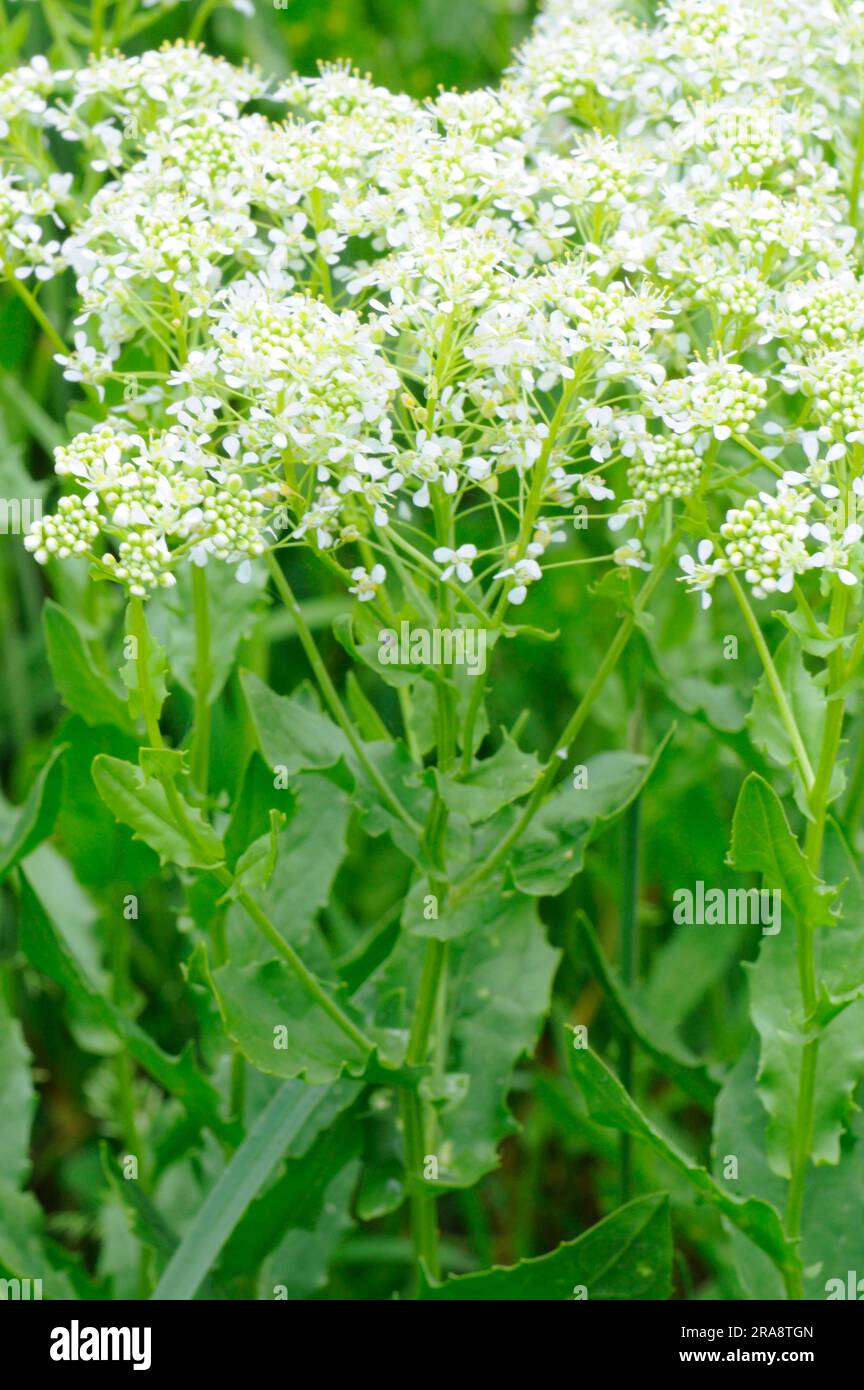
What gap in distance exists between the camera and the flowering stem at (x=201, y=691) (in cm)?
229

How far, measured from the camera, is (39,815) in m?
2.26

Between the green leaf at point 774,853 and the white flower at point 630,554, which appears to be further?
the white flower at point 630,554

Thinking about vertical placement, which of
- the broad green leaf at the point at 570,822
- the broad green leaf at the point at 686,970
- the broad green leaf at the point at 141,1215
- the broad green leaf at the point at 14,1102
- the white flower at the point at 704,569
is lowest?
the broad green leaf at the point at 141,1215

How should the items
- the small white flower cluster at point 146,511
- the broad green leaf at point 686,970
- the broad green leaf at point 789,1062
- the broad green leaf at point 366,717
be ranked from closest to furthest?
the small white flower cluster at point 146,511 → the broad green leaf at point 789,1062 → the broad green leaf at point 366,717 → the broad green leaf at point 686,970

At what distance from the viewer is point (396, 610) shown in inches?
89.2

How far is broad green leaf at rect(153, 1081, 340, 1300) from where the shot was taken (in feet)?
7.25

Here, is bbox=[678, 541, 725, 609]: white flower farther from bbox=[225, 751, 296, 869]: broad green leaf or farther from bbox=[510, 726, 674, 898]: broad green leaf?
bbox=[225, 751, 296, 869]: broad green leaf

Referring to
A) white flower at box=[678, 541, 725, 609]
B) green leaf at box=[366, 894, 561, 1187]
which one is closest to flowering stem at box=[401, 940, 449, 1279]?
green leaf at box=[366, 894, 561, 1187]

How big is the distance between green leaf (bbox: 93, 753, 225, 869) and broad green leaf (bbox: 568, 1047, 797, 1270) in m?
0.55

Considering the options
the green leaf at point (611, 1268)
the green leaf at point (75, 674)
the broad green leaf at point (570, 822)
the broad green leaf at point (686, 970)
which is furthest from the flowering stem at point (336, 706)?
the broad green leaf at point (686, 970)

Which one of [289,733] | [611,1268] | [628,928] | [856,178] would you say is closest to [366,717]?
[289,733]

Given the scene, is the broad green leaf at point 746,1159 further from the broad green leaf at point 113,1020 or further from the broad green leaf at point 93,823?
the broad green leaf at point 93,823

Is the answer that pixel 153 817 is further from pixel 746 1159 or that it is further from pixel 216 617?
pixel 746 1159

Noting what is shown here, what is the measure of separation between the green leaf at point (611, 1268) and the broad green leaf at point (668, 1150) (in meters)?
0.18
